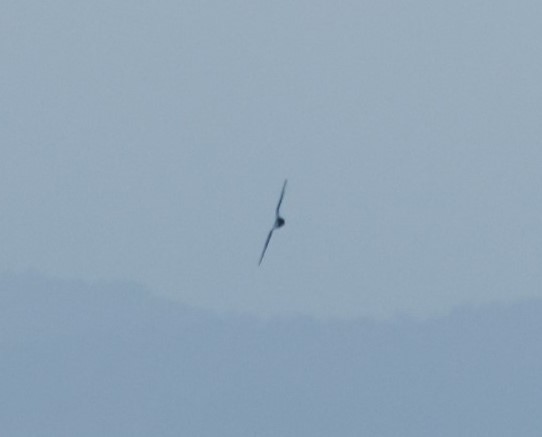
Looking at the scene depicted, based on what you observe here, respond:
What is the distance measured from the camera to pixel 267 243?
56.6 feet

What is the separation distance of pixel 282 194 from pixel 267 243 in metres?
0.80

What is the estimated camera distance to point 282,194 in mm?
16672
